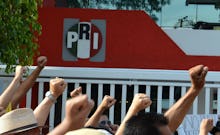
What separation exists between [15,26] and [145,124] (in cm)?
609

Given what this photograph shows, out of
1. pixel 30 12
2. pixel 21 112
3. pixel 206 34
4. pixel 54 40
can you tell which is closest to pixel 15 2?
→ pixel 30 12

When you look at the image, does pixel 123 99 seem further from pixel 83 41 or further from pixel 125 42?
pixel 83 41

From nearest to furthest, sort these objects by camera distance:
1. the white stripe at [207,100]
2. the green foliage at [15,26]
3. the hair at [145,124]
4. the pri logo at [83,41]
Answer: the hair at [145,124] → the green foliage at [15,26] → the white stripe at [207,100] → the pri logo at [83,41]

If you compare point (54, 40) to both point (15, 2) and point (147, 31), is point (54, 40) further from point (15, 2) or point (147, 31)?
point (15, 2)

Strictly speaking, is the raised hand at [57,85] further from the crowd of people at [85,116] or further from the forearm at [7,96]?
the forearm at [7,96]

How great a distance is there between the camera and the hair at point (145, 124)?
8.13ft

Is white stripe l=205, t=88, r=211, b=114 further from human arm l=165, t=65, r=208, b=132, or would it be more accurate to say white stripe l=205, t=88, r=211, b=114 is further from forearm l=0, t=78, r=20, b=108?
human arm l=165, t=65, r=208, b=132

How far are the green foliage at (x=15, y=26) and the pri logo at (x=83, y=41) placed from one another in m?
2.75

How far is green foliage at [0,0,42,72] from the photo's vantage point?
27.3 feet

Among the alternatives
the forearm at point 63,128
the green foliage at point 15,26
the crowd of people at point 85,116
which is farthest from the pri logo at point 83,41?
the forearm at point 63,128

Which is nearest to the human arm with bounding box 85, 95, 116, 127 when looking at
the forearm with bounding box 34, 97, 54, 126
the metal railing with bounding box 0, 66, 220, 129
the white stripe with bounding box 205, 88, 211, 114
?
the forearm with bounding box 34, 97, 54, 126

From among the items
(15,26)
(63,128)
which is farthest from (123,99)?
(63,128)

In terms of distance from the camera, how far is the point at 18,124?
10.9 ft

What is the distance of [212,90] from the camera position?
11789 mm
